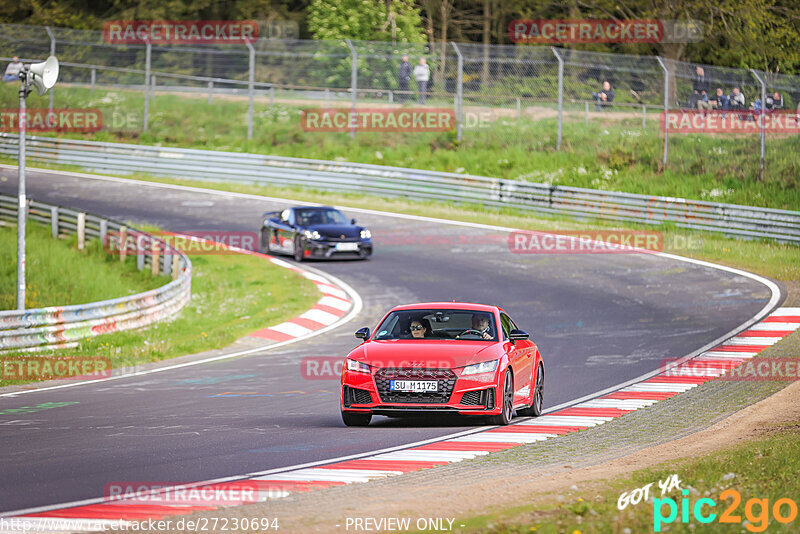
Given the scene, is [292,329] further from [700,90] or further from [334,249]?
[700,90]

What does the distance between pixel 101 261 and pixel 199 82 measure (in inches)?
644

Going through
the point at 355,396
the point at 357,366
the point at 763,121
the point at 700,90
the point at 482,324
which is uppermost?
the point at 700,90

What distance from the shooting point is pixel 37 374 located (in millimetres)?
16109

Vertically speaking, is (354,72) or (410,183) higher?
(354,72)

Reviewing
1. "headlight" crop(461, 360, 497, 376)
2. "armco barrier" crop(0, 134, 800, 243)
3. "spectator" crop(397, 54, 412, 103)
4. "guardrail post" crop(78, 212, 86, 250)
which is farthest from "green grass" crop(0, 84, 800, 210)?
"headlight" crop(461, 360, 497, 376)

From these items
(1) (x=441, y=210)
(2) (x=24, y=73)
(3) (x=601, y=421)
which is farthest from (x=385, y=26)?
(3) (x=601, y=421)

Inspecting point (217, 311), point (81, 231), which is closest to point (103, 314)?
point (217, 311)

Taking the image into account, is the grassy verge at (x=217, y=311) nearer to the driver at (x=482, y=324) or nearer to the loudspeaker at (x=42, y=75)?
the loudspeaker at (x=42, y=75)

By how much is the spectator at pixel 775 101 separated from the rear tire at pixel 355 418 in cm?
2197

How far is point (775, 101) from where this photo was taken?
1205 inches

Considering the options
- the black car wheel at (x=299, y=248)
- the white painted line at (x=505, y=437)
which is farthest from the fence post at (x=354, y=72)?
the white painted line at (x=505, y=437)

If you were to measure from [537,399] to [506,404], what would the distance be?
3.85 feet

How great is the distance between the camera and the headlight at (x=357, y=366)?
11539mm

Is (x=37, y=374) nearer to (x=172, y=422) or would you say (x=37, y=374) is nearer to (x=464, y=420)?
(x=172, y=422)
